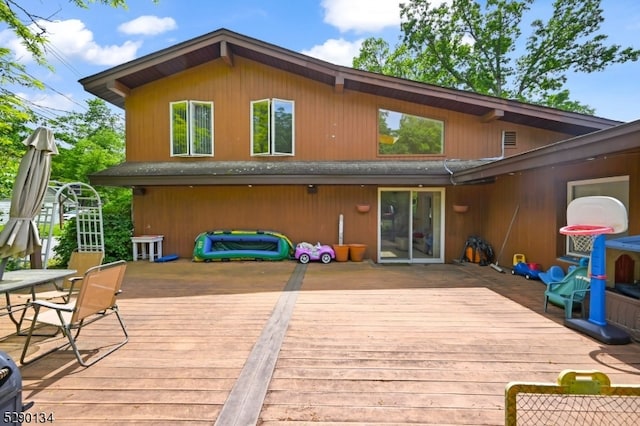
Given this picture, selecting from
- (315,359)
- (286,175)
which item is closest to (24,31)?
(286,175)

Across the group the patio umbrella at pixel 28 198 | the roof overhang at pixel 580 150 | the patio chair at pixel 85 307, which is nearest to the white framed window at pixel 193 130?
the patio umbrella at pixel 28 198

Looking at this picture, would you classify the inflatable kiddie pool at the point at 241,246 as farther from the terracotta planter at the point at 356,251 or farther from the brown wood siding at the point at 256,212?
the terracotta planter at the point at 356,251

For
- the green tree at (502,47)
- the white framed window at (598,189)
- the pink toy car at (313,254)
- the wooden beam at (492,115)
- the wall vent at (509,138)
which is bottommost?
the pink toy car at (313,254)

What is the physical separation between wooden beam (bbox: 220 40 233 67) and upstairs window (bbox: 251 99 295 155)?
1.17 meters

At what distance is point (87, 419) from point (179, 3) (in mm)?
9868

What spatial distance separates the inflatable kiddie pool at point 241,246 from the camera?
7562 millimetres

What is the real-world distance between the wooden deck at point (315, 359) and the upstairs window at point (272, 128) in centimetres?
449

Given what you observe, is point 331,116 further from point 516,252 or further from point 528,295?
point 528,295

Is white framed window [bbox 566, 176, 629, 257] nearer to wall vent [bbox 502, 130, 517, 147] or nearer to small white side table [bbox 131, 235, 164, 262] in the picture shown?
wall vent [bbox 502, 130, 517, 147]

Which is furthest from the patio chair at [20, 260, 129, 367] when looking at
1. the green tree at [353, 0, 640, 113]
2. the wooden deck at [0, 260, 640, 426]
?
the green tree at [353, 0, 640, 113]

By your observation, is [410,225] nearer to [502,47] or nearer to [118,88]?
[118,88]

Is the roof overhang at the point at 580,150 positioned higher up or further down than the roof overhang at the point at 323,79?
further down

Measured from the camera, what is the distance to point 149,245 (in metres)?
8.07

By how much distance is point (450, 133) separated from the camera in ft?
26.9
